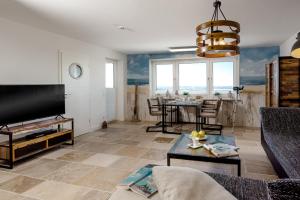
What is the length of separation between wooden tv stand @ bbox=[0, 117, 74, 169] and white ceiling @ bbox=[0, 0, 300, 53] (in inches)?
69.8

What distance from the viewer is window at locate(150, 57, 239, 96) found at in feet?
21.7

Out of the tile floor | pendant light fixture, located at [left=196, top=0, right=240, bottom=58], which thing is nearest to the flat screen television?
the tile floor

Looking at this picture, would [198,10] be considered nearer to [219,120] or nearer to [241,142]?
[241,142]

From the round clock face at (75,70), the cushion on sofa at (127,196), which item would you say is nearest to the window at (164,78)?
the round clock face at (75,70)

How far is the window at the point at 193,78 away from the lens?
22.6 ft

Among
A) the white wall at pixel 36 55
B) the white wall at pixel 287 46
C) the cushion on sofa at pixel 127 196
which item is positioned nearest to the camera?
the cushion on sofa at pixel 127 196

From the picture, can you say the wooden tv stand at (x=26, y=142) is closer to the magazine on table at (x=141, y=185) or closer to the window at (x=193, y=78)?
the magazine on table at (x=141, y=185)

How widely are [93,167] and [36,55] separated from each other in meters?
2.45

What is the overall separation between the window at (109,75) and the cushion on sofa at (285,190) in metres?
6.32

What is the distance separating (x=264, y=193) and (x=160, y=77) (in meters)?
6.21

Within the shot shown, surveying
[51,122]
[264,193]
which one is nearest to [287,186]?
[264,193]

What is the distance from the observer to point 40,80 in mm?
4281

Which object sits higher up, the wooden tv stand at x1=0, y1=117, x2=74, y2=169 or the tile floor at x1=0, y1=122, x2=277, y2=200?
the wooden tv stand at x1=0, y1=117, x2=74, y2=169

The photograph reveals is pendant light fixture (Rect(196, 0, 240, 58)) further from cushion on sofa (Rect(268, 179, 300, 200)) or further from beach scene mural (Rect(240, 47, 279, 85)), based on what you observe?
beach scene mural (Rect(240, 47, 279, 85))
